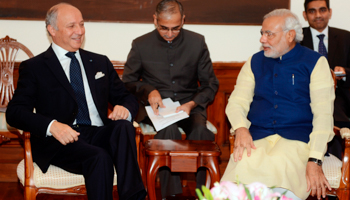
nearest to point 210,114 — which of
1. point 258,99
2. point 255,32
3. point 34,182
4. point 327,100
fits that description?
point 255,32

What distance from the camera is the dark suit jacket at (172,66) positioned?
3662 mm

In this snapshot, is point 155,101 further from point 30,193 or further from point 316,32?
point 316,32

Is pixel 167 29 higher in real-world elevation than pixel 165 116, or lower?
higher

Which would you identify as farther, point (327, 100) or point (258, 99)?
point (258, 99)

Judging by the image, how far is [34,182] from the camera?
2.65 meters

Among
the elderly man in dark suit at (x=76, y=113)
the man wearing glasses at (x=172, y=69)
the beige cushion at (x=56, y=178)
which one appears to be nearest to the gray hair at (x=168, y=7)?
the man wearing glasses at (x=172, y=69)

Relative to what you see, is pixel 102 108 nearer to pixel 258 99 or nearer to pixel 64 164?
pixel 64 164

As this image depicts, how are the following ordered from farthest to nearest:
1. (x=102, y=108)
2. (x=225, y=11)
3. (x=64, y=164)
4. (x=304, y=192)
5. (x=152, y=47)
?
(x=225, y=11)
(x=152, y=47)
(x=102, y=108)
(x=64, y=164)
(x=304, y=192)

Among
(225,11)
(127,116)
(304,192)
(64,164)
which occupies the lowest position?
(304,192)

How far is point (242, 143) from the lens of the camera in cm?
269

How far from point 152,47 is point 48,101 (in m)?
1.15

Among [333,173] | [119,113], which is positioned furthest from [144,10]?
[333,173]

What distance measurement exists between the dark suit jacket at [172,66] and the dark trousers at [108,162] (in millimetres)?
951

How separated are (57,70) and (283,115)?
5.21 ft
